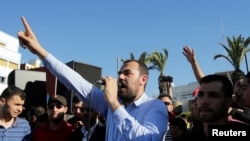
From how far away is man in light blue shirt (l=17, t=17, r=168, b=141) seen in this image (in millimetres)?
2814

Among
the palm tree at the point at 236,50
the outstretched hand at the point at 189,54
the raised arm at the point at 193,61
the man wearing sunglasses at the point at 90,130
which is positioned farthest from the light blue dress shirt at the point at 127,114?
the palm tree at the point at 236,50

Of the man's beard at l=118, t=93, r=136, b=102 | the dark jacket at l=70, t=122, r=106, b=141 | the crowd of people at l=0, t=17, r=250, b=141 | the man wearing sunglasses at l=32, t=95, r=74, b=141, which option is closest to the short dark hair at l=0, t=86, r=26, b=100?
the crowd of people at l=0, t=17, r=250, b=141

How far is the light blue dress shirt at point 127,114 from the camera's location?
9.20 ft

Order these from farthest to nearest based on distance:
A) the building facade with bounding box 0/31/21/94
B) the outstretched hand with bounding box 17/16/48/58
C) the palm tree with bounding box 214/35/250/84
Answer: the building facade with bounding box 0/31/21/94 → the palm tree with bounding box 214/35/250/84 → the outstretched hand with bounding box 17/16/48/58

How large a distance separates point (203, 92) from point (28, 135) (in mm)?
2348

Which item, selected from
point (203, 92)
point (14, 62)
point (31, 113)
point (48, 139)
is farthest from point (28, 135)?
point (14, 62)

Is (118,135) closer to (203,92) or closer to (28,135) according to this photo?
(203,92)

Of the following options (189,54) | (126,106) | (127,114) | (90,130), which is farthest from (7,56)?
(127,114)

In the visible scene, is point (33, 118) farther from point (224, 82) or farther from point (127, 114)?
point (224, 82)

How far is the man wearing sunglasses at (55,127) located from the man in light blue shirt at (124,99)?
1202 mm

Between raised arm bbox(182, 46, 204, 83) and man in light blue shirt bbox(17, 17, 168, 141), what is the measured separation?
4.22ft

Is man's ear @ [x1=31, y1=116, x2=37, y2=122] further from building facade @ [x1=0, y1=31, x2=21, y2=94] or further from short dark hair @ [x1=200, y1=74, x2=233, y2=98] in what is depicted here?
building facade @ [x1=0, y1=31, x2=21, y2=94]

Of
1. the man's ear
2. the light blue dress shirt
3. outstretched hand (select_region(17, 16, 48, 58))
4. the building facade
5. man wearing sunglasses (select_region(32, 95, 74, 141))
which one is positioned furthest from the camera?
the building facade

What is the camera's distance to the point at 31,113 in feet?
18.6
